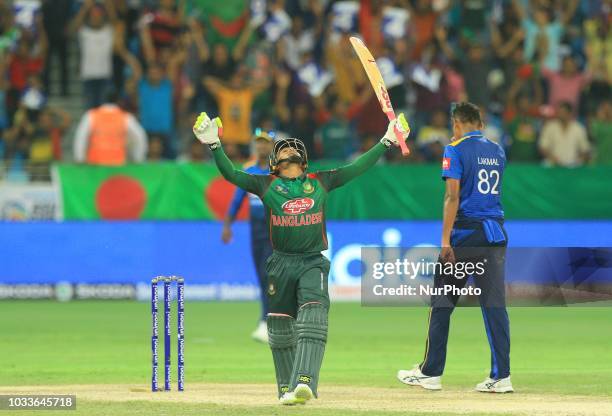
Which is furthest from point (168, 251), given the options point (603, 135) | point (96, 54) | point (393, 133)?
point (393, 133)

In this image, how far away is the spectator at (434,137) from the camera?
25.0 m

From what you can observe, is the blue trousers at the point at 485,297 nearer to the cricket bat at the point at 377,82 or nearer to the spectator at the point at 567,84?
the cricket bat at the point at 377,82

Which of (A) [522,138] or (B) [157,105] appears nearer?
(A) [522,138]

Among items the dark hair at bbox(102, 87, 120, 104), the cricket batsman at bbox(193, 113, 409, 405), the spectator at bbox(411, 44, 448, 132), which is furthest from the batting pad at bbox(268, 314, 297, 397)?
the spectator at bbox(411, 44, 448, 132)

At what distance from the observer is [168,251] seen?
23719mm

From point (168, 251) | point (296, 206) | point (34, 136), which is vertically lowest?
point (296, 206)

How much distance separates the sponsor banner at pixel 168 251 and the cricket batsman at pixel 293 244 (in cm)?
1115

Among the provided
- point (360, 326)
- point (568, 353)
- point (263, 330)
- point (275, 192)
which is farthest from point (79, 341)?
point (275, 192)

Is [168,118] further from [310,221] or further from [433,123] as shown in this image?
[310,221]

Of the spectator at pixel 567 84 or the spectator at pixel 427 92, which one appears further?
the spectator at pixel 567 84

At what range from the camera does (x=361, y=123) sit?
2573 centimetres

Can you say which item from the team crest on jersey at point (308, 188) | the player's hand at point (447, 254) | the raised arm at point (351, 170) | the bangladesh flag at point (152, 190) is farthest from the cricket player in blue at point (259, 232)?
the team crest on jersey at point (308, 188)

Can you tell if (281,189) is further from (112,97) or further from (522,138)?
(522,138)

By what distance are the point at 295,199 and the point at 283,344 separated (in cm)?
121
